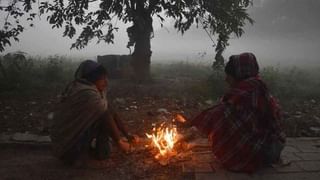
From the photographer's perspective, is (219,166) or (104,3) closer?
(219,166)

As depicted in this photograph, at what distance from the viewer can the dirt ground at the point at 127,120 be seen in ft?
14.3

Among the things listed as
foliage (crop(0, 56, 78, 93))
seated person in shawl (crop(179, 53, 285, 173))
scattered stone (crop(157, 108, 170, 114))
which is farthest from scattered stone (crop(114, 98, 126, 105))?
seated person in shawl (crop(179, 53, 285, 173))

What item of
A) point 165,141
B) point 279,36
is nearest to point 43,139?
point 165,141

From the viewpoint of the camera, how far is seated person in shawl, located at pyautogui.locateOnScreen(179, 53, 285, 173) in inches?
162

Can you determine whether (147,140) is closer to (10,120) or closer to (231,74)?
(231,74)

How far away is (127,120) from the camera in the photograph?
6410mm

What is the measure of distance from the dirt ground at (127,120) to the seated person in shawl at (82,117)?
1.01ft

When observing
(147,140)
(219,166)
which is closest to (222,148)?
(219,166)

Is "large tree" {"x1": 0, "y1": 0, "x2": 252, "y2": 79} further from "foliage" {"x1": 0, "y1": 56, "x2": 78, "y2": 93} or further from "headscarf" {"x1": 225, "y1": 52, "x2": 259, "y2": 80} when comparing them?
"headscarf" {"x1": 225, "y1": 52, "x2": 259, "y2": 80}

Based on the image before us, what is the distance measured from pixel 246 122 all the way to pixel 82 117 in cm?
181

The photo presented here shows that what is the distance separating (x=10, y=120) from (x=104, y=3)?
3.01 meters

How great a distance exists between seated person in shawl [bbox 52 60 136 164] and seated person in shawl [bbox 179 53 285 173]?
118 cm

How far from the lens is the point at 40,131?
5.89 metres

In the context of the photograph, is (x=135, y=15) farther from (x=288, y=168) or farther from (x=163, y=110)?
(x=288, y=168)
